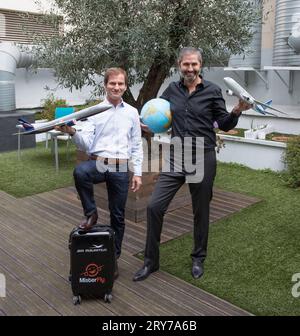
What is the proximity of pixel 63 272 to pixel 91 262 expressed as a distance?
671 mm

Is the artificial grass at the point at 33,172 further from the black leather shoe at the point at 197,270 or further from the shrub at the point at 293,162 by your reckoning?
the shrub at the point at 293,162

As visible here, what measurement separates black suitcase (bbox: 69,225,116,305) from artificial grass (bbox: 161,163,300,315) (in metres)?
0.78

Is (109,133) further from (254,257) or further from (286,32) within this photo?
(286,32)

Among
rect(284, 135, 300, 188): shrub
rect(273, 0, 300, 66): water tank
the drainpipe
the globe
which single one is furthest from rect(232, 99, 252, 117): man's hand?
the drainpipe

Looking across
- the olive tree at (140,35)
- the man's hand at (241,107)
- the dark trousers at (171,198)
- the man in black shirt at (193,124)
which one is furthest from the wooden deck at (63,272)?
the olive tree at (140,35)

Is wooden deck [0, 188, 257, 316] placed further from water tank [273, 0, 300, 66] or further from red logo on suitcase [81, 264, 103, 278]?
water tank [273, 0, 300, 66]

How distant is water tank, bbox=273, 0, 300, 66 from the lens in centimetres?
784

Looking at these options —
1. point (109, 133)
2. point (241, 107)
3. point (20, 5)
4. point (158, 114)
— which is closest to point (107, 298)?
point (109, 133)

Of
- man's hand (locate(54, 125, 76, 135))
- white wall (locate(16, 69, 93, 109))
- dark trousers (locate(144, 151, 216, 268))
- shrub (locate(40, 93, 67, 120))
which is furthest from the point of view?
white wall (locate(16, 69, 93, 109))

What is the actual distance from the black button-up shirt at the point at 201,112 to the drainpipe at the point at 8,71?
6579mm

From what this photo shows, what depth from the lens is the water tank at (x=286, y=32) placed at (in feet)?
25.7
